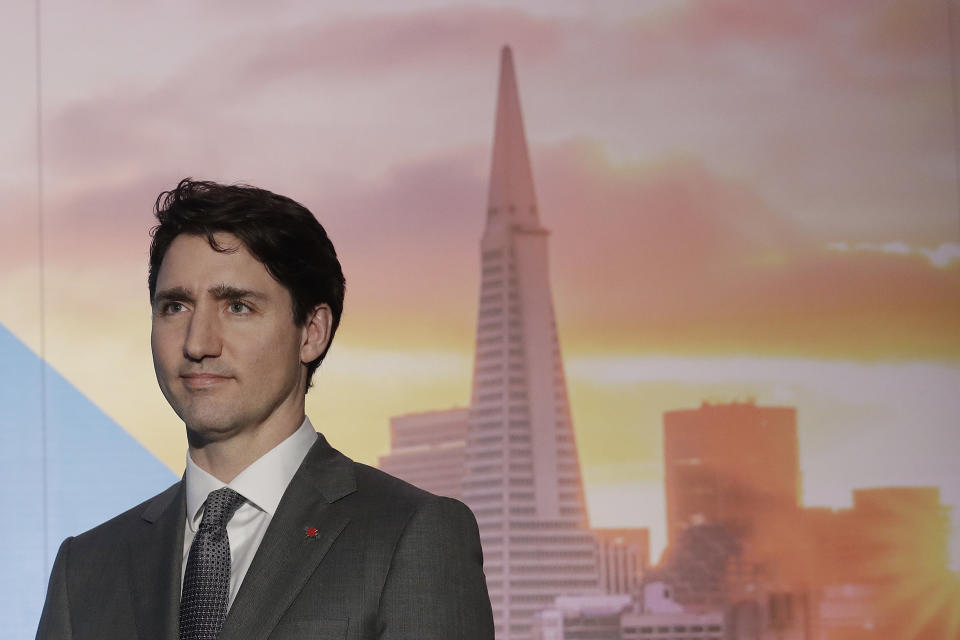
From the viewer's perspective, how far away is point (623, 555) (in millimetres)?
5219

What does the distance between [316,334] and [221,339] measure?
15 cm

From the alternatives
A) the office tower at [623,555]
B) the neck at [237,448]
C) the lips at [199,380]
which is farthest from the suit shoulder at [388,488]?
the office tower at [623,555]

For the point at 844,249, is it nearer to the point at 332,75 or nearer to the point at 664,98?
the point at 664,98

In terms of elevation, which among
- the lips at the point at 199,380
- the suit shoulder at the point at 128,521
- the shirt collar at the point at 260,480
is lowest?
the suit shoulder at the point at 128,521

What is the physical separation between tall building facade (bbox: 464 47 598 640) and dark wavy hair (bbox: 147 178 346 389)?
3.72 metres

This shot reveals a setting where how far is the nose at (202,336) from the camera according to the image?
1.37 metres

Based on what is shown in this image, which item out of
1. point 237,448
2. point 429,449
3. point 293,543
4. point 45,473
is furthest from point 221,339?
point 429,449

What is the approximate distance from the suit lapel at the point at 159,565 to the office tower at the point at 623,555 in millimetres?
3808

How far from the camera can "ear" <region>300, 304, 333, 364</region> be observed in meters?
1.49

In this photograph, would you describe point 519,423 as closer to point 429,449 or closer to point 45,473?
point 429,449

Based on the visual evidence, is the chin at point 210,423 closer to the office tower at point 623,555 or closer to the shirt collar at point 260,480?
the shirt collar at point 260,480

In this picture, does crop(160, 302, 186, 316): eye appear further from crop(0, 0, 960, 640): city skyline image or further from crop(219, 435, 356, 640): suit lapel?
crop(0, 0, 960, 640): city skyline image

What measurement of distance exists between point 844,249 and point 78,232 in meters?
3.12

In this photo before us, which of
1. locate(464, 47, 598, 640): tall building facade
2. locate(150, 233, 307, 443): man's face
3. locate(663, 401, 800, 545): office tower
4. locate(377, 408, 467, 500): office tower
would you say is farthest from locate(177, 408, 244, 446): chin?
locate(663, 401, 800, 545): office tower
